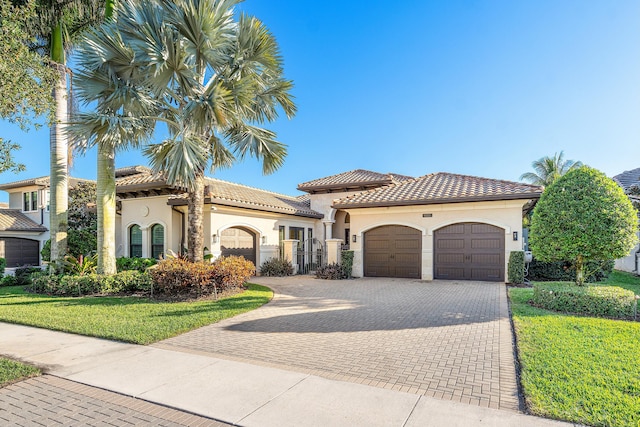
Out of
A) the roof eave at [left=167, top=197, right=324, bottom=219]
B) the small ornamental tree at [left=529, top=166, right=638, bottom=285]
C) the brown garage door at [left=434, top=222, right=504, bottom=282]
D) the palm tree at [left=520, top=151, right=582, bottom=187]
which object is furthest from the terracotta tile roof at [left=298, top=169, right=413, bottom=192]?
the palm tree at [left=520, top=151, right=582, bottom=187]

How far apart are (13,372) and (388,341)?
5858 mm

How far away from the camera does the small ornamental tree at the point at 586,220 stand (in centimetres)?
880

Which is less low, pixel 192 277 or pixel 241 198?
pixel 241 198

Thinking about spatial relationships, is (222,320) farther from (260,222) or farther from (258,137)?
(260,222)

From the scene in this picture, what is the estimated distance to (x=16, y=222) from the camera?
22828 millimetres

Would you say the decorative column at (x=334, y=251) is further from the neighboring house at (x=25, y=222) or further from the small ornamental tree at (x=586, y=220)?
the neighboring house at (x=25, y=222)

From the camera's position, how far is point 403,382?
4.78 metres

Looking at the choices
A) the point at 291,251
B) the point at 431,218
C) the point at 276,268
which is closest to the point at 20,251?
the point at 276,268

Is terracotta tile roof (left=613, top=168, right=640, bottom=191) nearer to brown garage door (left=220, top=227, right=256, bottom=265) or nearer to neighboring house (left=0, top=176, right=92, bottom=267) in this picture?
brown garage door (left=220, top=227, right=256, bottom=265)

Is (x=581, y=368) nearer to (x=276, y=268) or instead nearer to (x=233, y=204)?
(x=233, y=204)

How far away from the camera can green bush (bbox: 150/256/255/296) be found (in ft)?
35.5

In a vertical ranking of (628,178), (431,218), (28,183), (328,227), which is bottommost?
(328,227)

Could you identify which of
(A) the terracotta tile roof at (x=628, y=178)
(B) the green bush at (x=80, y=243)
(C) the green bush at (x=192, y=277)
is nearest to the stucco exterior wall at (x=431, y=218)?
(C) the green bush at (x=192, y=277)

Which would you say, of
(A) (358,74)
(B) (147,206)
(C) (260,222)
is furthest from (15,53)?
(A) (358,74)
